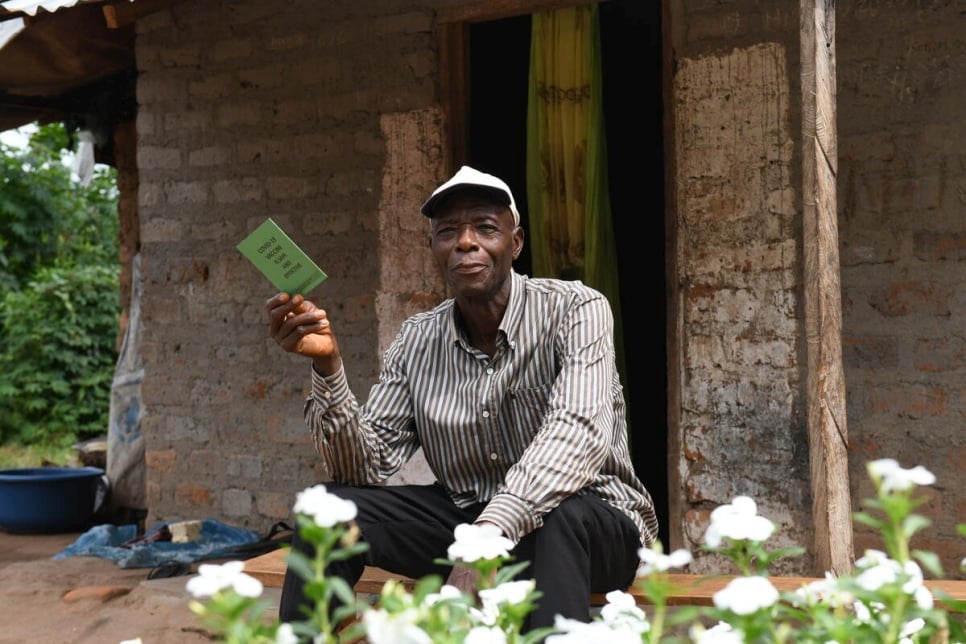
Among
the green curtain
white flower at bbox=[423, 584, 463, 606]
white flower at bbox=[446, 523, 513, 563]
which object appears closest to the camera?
white flower at bbox=[423, 584, 463, 606]

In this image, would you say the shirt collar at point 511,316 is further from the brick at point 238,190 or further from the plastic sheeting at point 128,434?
the plastic sheeting at point 128,434

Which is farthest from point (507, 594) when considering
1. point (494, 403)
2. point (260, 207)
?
point (260, 207)

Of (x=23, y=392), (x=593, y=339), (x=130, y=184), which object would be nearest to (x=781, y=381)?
(x=593, y=339)

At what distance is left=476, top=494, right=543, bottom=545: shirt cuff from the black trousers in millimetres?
34

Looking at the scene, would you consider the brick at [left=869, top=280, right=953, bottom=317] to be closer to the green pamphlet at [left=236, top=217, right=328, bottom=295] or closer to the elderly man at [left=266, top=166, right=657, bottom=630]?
the elderly man at [left=266, top=166, right=657, bottom=630]

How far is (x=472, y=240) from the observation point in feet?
9.36

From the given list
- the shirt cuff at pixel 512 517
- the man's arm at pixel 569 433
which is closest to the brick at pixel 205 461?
the man's arm at pixel 569 433

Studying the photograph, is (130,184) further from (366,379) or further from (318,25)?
(366,379)

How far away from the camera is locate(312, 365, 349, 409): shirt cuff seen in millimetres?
2768

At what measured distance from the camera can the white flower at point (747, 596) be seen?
1079 mm

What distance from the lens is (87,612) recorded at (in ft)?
14.9

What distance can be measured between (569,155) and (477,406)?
210cm

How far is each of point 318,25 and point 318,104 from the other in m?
0.36

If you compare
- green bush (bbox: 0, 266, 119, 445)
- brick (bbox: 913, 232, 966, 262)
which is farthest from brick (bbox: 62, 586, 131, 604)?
green bush (bbox: 0, 266, 119, 445)
